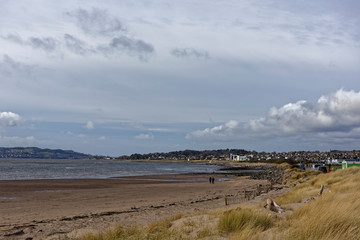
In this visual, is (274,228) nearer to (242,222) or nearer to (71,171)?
(242,222)

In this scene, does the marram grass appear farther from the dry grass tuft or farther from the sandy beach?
the sandy beach

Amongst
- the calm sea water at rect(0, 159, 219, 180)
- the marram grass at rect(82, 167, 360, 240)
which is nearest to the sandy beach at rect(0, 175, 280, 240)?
the marram grass at rect(82, 167, 360, 240)

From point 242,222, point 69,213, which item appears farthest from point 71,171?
point 242,222

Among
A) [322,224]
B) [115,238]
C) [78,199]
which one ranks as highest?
[322,224]

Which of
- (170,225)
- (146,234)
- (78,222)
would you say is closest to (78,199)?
(78,222)

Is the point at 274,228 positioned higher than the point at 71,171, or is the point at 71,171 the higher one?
the point at 274,228

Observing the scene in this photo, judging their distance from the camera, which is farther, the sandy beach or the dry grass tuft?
the sandy beach

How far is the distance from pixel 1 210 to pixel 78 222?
8.09 m

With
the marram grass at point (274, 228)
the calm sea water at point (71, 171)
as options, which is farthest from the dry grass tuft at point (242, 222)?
the calm sea water at point (71, 171)

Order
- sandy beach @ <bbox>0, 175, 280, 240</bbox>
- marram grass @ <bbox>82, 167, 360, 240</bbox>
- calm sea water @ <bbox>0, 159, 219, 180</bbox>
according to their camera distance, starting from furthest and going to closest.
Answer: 1. calm sea water @ <bbox>0, 159, 219, 180</bbox>
2. sandy beach @ <bbox>0, 175, 280, 240</bbox>
3. marram grass @ <bbox>82, 167, 360, 240</bbox>

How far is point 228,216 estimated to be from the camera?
34.8ft

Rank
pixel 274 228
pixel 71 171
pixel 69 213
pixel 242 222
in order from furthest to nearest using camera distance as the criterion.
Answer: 1. pixel 71 171
2. pixel 69 213
3. pixel 242 222
4. pixel 274 228

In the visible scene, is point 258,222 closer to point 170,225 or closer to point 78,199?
point 170,225

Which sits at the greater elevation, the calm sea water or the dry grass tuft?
the dry grass tuft
